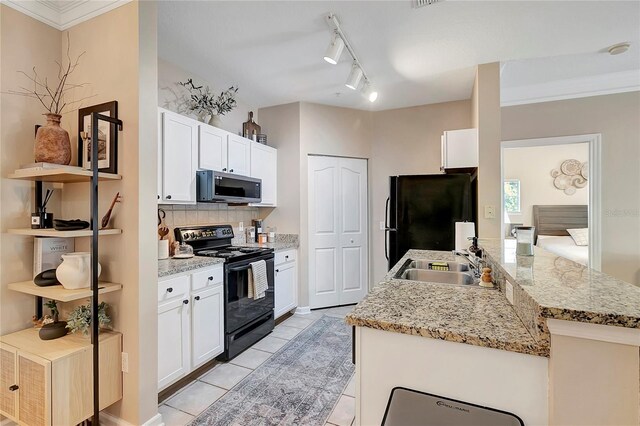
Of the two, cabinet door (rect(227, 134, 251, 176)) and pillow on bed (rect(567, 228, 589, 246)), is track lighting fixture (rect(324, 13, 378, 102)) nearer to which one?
cabinet door (rect(227, 134, 251, 176))

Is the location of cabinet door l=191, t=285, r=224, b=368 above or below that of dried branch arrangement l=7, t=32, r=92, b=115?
below

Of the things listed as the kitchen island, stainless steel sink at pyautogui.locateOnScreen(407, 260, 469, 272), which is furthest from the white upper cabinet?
the kitchen island

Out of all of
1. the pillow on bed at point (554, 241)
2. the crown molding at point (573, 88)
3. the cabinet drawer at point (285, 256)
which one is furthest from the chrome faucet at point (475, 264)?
the pillow on bed at point (554, 241)

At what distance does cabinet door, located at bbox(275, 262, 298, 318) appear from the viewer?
3.36 m

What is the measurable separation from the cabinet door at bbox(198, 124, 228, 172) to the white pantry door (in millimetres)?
1246

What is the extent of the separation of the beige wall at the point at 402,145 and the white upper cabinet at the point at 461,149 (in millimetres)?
826

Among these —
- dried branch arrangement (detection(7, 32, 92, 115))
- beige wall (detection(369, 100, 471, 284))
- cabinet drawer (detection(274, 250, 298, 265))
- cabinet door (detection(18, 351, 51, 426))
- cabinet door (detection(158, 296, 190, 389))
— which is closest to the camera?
cabinet door (detection(18, 351, 51, 426))

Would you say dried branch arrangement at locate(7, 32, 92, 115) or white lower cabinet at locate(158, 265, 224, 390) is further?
white lower cabinet at locate(158, 265, 224, 390)

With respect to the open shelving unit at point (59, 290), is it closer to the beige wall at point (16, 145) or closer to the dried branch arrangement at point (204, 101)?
the beige wall at point (16, 145)

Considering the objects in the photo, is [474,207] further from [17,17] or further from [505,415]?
[17,17]

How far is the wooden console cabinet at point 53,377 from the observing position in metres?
1.46

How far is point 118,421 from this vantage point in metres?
1.73

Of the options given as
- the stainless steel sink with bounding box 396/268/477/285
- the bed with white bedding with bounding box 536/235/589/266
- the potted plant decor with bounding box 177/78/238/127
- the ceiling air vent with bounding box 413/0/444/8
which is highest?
the ceiling air vent with bounding box 413/0/444/8

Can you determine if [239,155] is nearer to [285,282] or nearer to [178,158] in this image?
[178,158]
